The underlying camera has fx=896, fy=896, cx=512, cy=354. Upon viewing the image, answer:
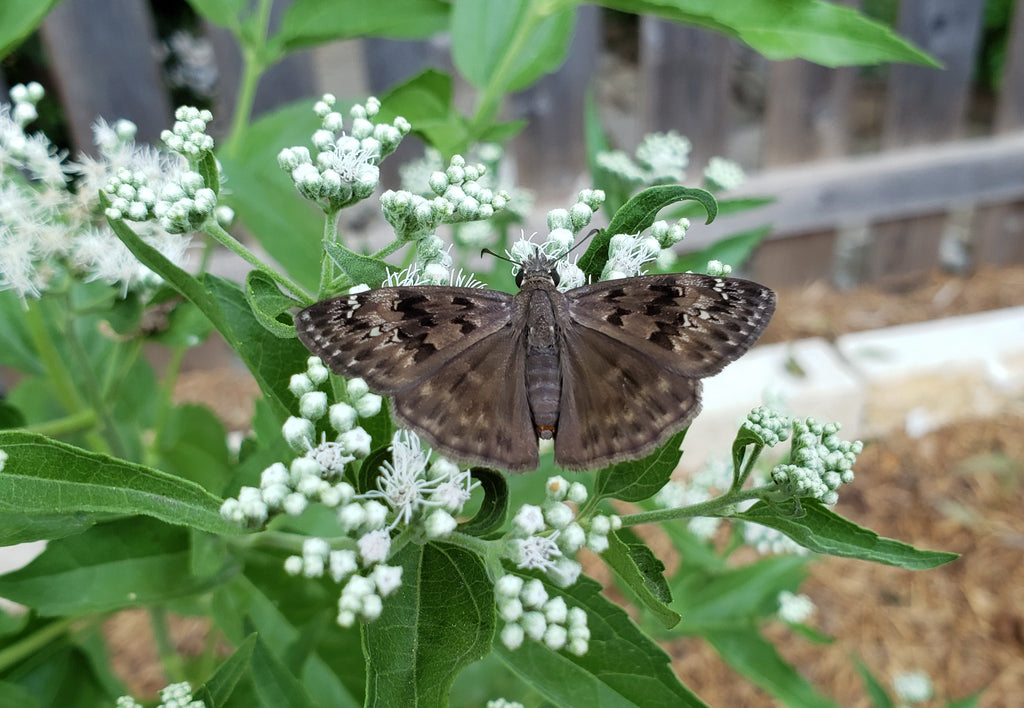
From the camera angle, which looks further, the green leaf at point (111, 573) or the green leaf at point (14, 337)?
the green leaf at point (14, 337)

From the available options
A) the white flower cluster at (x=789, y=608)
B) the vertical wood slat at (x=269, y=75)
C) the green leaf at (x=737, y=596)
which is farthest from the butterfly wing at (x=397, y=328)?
the vertical wood slat at (x=269, y=75)

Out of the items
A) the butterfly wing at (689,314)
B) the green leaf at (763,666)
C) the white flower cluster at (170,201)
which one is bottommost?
the green leaf at (763,666)

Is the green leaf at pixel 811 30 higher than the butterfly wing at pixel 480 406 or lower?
higher

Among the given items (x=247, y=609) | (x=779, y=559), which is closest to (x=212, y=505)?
(x=247, y=609)

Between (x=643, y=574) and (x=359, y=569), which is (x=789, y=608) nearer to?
(x=643, y=574)

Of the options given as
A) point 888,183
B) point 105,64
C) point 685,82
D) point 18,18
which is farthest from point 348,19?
point 888,183

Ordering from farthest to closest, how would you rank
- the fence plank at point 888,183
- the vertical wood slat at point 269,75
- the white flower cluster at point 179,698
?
the fence plank at point 888,183, the vertical wood slat at point 269,75, the white flower cluster at point 179,698

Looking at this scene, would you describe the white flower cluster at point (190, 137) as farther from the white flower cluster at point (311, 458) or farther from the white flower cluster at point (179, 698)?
the white flower cluster at point (179, 698)
